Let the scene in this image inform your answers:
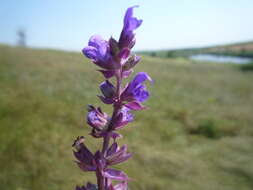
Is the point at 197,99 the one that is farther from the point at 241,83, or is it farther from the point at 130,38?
the point at 130,38

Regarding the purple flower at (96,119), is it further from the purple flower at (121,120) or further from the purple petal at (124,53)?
the purple petal at (124,53)

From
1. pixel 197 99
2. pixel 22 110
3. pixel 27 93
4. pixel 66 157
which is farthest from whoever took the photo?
pixel 197 99

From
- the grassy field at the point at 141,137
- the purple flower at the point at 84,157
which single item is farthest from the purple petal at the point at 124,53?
the grassy field at the point at 141,137

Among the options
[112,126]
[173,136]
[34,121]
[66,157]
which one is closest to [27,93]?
[34,121]

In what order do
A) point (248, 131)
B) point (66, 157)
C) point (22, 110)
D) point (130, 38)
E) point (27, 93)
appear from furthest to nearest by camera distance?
point (27, 93) < point (248, 131) < point (22, 110) < point (66, 157) < point (130, 38)

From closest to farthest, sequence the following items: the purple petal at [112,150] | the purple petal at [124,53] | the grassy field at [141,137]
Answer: the purple petal at [124,53]
the purple petal at [112,150]
the grassy field at [141,137]

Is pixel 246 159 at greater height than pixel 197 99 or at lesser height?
greater

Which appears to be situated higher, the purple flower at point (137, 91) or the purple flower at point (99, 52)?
the purple flower at point (99, 52)

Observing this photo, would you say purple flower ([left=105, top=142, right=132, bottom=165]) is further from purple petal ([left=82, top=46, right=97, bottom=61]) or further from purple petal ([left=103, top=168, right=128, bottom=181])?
purple petal ([left=82, top=46, right=97, bottom=61])

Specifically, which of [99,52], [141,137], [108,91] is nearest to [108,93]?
[108,91]
